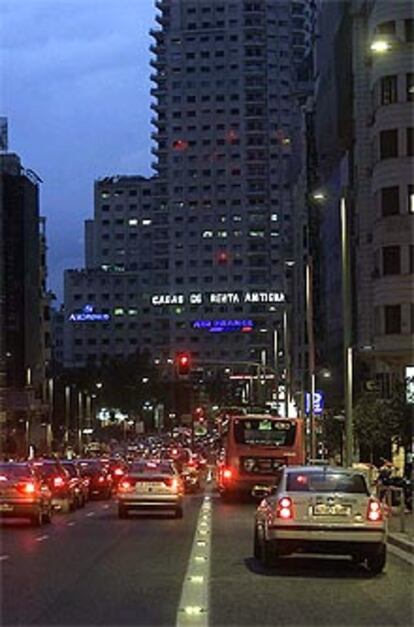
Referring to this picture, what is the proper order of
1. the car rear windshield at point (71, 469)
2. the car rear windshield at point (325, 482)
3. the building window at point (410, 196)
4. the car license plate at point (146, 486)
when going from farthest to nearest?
the building window at point (410, 196)
the car rear windshield at point (71, 469)
the car license plate at point (146, 486)
the car rear windshield at point (325, 482)

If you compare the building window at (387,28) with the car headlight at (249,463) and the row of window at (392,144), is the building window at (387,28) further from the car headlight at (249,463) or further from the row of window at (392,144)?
the car headlight at (249,463)

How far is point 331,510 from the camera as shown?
20.6 metres

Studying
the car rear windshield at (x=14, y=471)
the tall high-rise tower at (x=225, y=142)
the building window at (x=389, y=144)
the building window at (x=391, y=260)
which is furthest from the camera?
the tall high-rise tower at (x=225, y=142)

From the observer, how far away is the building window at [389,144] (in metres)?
60.2

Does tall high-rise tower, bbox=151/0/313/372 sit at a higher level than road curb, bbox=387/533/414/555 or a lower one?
higher

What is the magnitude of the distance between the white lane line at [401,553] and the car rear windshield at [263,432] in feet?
81.2

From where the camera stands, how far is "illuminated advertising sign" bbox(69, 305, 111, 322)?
17224 centimetres

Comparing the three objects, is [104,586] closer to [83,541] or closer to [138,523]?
[83,541]

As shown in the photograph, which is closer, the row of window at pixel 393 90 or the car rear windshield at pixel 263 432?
the car rear windshield at pixel 263 432

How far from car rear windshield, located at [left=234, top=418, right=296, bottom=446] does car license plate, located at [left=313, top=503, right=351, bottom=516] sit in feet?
99.7

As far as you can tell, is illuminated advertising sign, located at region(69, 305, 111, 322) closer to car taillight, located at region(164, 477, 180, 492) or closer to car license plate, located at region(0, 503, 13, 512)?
car taillight, located at region(164, 477, 180, 492)

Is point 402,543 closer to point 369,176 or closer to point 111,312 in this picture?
point 369,176

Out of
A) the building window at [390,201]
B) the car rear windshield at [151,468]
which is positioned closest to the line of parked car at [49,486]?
the car rear windshield at [151,468]

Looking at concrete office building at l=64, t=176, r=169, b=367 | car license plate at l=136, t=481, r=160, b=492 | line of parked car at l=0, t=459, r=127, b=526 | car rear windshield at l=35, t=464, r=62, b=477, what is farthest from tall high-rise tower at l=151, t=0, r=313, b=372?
car license plate at l=136, t=481, r=160, b=492
